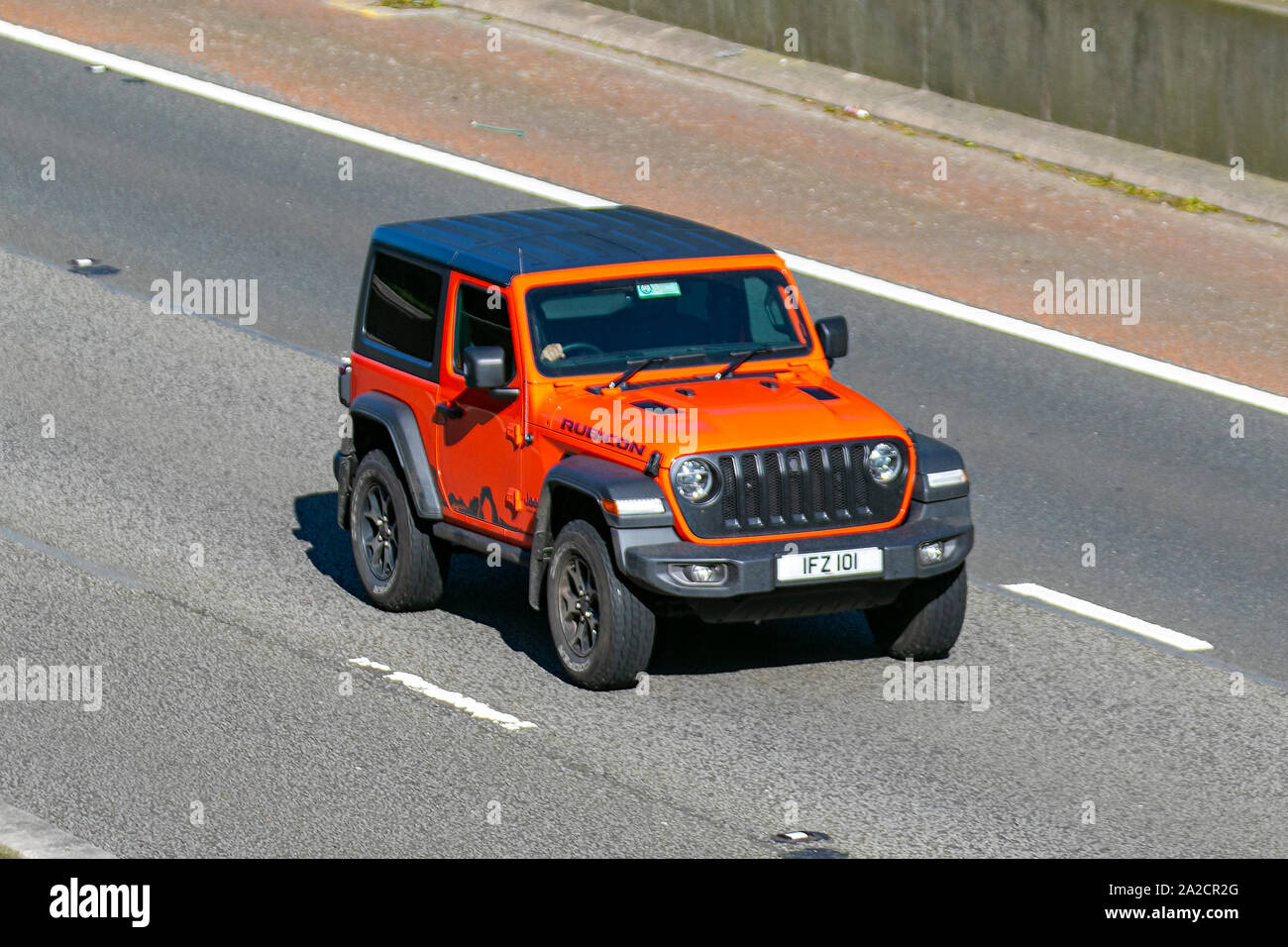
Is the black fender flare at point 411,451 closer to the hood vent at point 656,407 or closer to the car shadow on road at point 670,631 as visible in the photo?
the car shadow on road at point 670,631

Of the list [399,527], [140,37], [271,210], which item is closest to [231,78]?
[140,37]

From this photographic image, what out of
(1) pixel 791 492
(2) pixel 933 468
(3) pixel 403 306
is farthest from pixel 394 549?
(2) pixel 933 468

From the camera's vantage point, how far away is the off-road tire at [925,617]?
11.7 m

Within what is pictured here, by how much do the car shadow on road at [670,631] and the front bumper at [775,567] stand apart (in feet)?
2.49

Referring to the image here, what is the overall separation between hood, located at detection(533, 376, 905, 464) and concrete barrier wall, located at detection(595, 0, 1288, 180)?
9027 mm

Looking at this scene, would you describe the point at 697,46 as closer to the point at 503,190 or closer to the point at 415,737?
the point at 503,190

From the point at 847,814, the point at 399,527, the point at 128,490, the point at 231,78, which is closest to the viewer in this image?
the point at 847,814

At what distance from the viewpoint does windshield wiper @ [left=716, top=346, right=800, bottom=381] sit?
39.3ft

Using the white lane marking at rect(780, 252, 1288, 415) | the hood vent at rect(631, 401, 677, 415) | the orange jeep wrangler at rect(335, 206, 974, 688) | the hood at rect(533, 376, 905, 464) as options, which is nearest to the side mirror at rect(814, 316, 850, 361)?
the orange jeep wrangler at rect(335, 206, 974, 688)

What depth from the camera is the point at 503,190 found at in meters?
19.7

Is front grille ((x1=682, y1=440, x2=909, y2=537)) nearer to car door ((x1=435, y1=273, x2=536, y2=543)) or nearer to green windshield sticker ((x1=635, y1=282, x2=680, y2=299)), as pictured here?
car door ((x1=435, y1=273, x2=536, y2=543))

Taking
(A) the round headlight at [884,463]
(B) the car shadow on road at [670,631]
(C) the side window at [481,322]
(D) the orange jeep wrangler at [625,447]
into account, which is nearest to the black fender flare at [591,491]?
(D) the orange jeep wrangler at [625,447]

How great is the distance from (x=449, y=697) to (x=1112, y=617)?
3.67 meters

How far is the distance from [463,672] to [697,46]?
1204cm
